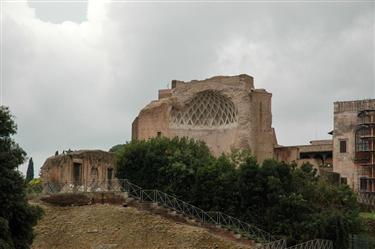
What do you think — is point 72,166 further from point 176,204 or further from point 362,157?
point 362,157

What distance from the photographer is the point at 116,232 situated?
28891 mm

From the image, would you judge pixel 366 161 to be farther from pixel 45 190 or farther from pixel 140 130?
pixel 45 190

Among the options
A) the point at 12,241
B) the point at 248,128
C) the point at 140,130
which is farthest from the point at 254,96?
the point at 12,241

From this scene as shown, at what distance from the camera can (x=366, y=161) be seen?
4562cm

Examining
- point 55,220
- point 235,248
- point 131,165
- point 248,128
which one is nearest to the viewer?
point 235,248

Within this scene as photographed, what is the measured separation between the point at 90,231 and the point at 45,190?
417 centimetres

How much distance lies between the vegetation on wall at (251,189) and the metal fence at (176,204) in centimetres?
57

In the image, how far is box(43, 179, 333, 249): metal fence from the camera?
30266 millimetres

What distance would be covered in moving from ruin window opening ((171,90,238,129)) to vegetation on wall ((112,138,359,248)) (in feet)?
28.9

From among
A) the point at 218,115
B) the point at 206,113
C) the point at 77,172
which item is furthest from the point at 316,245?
the point at 206,113

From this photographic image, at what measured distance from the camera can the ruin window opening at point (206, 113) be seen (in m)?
44.3

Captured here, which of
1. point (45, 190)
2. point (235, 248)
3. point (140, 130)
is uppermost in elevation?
point (140, 130)

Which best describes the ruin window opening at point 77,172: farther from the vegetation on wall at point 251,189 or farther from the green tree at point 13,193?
the green tree at point 13,193

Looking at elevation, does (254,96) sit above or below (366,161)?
above
